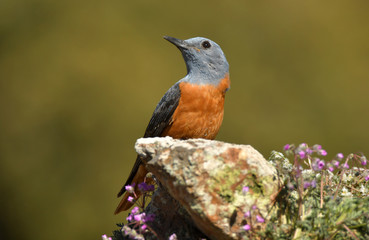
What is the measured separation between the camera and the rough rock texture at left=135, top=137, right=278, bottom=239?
7.82 feet

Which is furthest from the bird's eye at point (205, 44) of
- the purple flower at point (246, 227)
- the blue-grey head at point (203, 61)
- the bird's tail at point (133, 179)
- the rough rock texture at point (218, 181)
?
the purple flower at point (246, 227)

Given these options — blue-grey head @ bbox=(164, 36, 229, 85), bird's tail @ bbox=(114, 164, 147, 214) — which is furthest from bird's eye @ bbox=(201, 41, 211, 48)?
bird's tail @ bbox=(114, 164, 147, 214)

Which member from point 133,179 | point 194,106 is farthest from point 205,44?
point 133,179

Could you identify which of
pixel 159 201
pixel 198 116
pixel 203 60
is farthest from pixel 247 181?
pixel 203 60

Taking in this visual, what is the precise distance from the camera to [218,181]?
2.42 m

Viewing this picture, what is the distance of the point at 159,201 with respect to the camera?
3230mm

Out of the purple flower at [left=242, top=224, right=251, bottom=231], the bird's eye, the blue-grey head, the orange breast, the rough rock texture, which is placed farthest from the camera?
the bird's eye

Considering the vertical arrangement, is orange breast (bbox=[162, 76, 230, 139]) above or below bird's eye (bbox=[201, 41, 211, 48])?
below

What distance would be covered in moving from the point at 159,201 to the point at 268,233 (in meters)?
1.10

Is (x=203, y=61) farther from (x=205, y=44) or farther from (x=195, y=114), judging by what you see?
(x=195, y=114)

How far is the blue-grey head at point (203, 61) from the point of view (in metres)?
4.44

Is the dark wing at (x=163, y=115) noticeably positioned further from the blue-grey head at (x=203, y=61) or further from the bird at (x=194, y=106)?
the blue-grey head at (x=203, y=61)

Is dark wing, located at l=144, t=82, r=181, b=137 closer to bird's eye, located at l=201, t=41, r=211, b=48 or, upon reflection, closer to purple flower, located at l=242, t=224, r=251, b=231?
bird's eye, located at l=201, t=41, r=211, b=48

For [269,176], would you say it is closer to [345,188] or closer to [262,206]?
[262,206]
